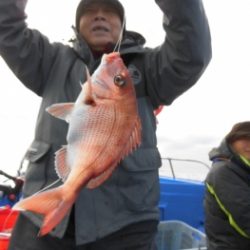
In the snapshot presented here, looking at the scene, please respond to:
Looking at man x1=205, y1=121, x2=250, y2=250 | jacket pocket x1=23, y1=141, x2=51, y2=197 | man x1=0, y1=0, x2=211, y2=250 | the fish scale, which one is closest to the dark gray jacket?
man x1=205, y1=121, x2=250, y2=250

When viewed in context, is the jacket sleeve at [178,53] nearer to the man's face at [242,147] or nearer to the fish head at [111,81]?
the fish head at [111,81]

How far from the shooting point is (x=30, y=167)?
2498 mm

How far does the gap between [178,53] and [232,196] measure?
1.88m

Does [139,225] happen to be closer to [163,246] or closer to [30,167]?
[30,167]

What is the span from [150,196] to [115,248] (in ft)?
1.14

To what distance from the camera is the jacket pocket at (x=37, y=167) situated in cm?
243

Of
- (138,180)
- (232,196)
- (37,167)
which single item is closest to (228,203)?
(232,196)

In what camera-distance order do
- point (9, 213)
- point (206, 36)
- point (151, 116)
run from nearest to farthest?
1. point (206, 36)
2. point (151, 116)
3. point (9, 213)

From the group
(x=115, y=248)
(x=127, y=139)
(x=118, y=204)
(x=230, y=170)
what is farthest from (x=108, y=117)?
(x=230, y=170)

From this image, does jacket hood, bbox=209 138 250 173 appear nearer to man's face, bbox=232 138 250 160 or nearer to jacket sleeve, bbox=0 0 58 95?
man's face, bbox=232 138 250 160

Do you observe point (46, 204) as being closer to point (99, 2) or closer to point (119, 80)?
point (119, 80)

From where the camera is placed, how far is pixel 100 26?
2.64m

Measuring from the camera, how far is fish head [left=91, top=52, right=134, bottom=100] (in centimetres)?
192

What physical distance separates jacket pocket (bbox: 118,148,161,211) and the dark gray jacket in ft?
5.04
